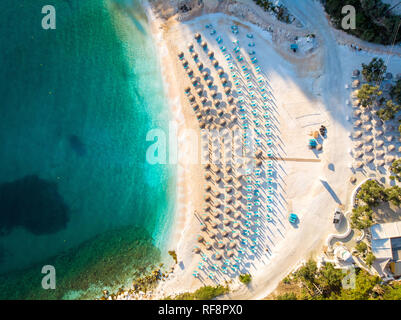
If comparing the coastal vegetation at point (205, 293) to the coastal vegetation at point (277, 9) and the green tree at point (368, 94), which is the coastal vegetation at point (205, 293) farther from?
the coastal vegetation at point (277, 9)

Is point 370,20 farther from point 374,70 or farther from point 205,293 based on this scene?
point 205,293

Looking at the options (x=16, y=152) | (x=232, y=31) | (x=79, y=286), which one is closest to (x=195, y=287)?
(x=79, y=286)

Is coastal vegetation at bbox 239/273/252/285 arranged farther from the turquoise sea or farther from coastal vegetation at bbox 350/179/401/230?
coastal vegetation at bbox 350/179/401/230

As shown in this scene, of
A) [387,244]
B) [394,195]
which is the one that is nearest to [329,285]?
[387,244]

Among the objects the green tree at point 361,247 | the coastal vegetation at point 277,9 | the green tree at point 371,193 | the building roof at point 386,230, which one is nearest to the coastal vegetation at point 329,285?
the green tree at point 361,247

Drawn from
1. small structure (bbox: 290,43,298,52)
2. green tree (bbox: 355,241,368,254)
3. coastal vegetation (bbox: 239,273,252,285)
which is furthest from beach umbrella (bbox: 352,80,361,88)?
coastal vegetation (bbox: 239,273,252,285)

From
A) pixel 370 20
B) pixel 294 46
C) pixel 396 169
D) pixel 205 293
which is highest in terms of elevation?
pixel 370 20

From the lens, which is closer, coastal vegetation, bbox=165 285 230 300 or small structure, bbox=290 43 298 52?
coastal vegetation, bbox=165 285 230 300
